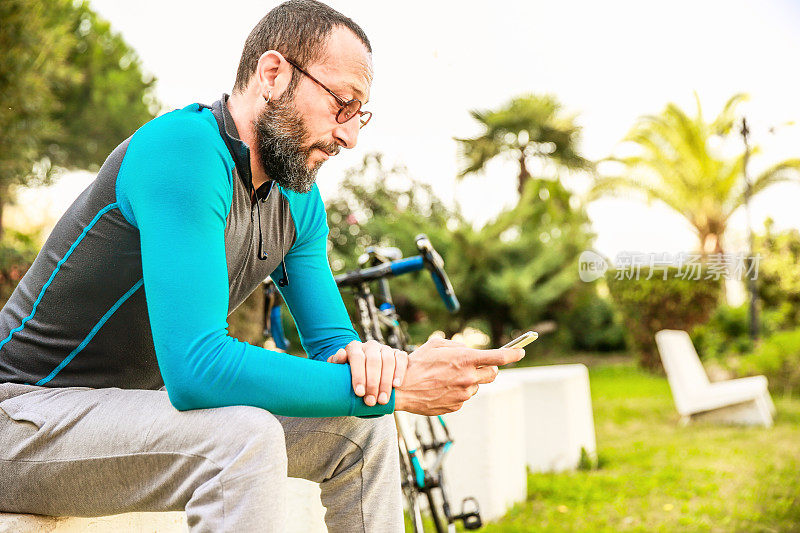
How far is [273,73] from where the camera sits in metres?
1.47

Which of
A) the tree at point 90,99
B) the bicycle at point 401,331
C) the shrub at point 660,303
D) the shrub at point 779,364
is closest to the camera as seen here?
the bicycle at point 401,331

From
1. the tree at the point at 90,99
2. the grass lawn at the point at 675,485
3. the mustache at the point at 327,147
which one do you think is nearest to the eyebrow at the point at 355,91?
the mustache at the point at 327,147

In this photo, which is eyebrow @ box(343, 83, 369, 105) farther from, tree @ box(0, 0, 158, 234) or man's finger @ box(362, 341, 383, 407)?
tree @ box(0, 0, 158, 234)

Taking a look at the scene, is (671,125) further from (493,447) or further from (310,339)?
(310,339)

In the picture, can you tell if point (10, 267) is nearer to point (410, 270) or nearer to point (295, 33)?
point (410, 270)

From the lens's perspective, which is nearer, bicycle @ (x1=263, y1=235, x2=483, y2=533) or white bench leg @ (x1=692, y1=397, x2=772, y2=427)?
bicycle @ (x1=263, y1=235, x2=483, y2=533)

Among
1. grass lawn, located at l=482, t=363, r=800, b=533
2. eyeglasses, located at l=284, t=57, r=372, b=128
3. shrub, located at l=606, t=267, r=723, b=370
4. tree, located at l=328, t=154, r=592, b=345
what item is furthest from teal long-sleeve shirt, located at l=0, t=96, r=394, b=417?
shrub, located at l=606, t=267, r=723, b=370

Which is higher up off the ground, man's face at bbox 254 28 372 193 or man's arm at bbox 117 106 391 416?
man's face at bbox 254 28 372 193

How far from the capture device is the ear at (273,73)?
1450mm

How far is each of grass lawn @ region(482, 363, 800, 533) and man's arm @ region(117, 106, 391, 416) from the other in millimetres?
2549

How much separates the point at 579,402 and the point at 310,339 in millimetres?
3677

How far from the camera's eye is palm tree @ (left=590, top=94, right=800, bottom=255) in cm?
1597

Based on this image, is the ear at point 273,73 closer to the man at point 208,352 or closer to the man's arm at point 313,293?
the man at point 208,352

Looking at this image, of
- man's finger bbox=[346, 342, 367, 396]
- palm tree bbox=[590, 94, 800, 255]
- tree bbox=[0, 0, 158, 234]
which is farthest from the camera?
palm tree bbox=[590, 94, 800, 255]
